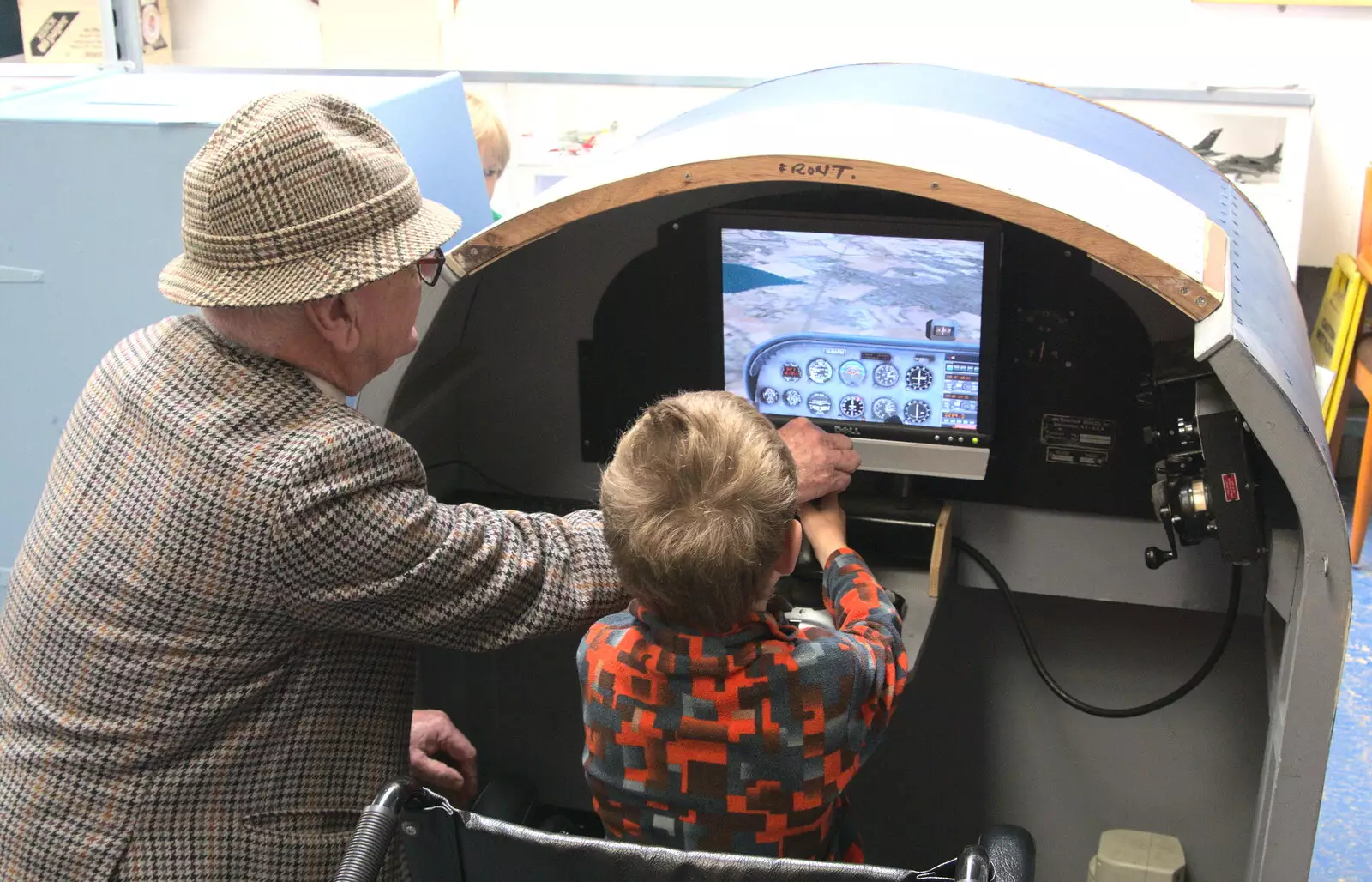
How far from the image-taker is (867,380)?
1919 millimetres

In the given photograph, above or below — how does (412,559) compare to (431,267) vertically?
below

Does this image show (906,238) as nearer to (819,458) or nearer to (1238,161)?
(819,458)

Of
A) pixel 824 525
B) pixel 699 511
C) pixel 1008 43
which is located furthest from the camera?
pixel 1008 43

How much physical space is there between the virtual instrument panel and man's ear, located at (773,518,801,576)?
61cm

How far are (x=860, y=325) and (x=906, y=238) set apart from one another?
154mm

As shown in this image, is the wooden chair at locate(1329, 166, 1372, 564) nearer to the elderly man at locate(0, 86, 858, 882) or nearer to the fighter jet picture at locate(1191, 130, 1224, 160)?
the fighter jet picture at locate(1191, 130, 1224, 160)

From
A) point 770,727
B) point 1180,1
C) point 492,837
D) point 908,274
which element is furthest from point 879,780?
point 1180,1

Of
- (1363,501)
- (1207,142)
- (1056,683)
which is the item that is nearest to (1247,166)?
(1207,142)

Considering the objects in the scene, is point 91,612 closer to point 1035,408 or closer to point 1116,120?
point 1035,408

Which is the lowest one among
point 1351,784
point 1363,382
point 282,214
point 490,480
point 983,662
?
point 1351,784

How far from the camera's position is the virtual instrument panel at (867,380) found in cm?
187

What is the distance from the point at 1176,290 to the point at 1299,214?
299 centimetres

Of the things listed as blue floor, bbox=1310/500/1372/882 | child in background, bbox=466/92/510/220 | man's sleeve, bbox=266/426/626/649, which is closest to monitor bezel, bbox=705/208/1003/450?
man's sleeve, bbox=266/426/626/649

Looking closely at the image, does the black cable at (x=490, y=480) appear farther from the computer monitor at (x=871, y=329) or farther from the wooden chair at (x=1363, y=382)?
the wooden chair at (x=1363, y=382)
